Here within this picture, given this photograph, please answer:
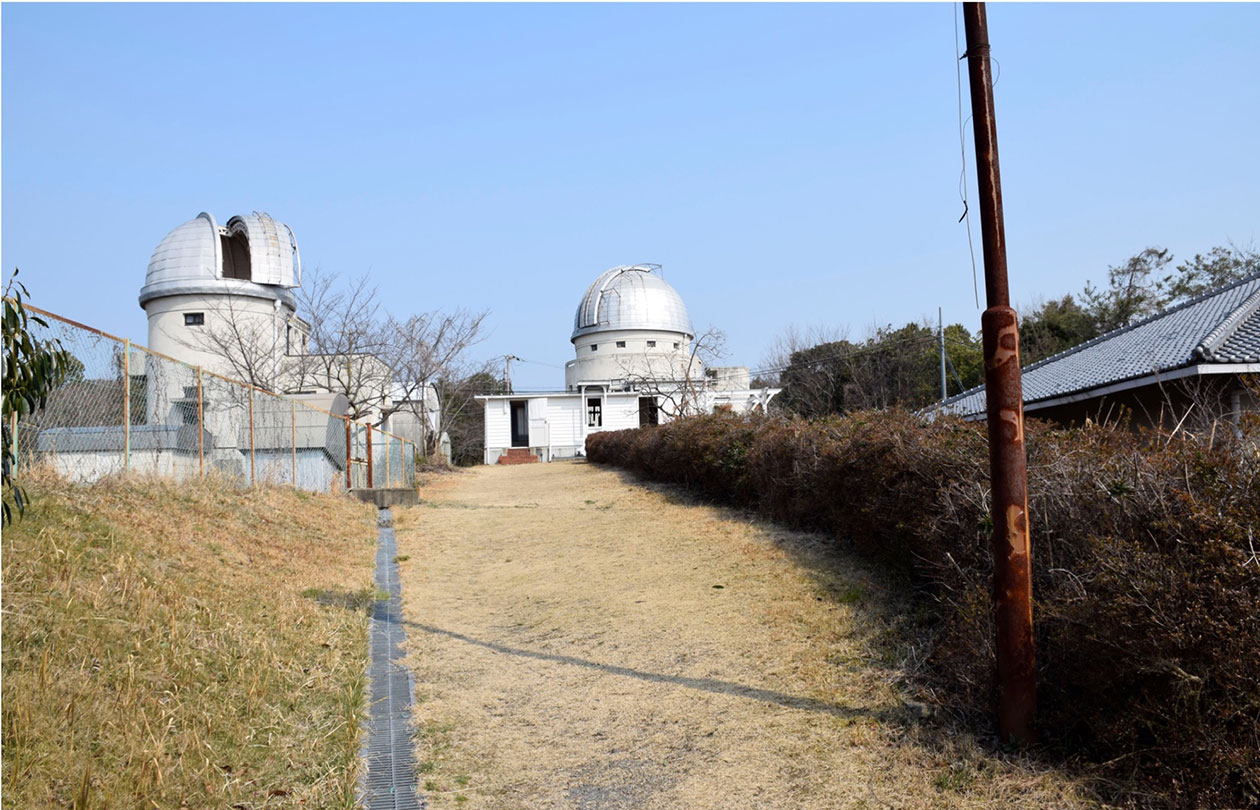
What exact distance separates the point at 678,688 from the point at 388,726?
1748mm

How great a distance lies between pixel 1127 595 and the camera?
12.9ft

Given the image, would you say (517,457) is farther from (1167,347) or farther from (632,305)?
(1167,347)

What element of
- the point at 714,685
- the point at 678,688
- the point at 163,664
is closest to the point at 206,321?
the point at 163,664

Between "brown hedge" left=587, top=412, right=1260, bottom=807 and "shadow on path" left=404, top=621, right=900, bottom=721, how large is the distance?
53cm

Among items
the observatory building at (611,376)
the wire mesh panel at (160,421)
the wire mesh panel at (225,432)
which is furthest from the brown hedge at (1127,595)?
the observatory building at (611,376)

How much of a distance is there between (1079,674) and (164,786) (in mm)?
4032

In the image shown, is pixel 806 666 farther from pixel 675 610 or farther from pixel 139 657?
pixel 139 657

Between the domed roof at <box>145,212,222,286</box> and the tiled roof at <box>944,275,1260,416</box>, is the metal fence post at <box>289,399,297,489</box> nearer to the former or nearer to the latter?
the tiled roof at <box>944,275,1260,416</box>

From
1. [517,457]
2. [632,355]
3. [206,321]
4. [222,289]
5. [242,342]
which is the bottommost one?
[517,457]

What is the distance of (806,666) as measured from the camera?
596cm

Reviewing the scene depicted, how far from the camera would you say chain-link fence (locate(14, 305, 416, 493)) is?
341 inches

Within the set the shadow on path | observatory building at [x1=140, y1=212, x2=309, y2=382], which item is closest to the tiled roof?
the shadow on path

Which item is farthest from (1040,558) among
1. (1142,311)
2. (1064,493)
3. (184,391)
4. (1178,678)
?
(1142,311)

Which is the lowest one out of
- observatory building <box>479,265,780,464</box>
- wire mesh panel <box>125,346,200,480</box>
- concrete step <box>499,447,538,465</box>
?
concrete step <box>499,447,538,465</box>
